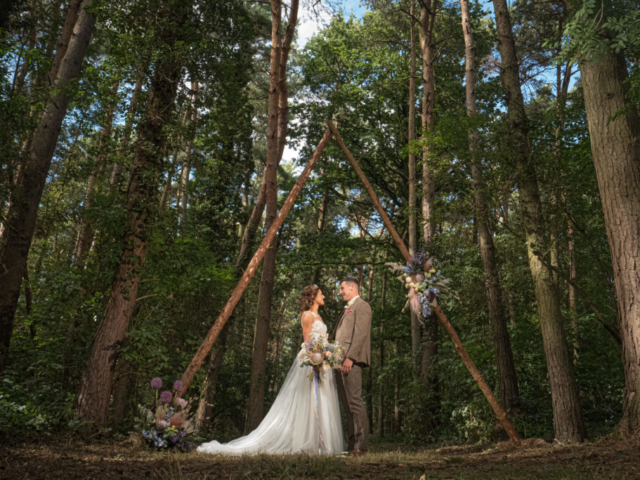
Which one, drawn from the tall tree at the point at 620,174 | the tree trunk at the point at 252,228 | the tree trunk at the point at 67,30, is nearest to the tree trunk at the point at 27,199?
the tree trunk at the point at 67,30

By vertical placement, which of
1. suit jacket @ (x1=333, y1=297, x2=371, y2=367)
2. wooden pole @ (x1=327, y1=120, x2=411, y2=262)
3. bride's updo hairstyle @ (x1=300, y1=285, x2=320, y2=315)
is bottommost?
suit jacket @ (x1=333, y1=297, x2=371, y2=367)

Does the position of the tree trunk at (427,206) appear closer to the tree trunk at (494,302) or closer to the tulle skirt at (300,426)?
the tree trunk at (494,302)

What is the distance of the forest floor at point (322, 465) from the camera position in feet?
14.1

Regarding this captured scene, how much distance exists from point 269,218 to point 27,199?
4.39m

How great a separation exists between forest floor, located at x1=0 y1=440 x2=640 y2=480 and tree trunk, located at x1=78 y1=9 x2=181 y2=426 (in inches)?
64.5

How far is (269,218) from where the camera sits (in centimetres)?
1028

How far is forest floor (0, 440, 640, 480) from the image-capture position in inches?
169

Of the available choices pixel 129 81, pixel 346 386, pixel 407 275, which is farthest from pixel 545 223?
pixel 129 81

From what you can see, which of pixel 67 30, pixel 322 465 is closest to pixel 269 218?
pixel 67 30

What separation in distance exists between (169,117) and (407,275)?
5.15 metres

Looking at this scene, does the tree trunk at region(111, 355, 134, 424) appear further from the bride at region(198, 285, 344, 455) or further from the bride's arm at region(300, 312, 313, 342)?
the bride's arm at region(300, 312, 313, 342)

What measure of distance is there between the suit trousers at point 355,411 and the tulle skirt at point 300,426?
25cm

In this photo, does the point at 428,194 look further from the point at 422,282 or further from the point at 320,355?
the point at 320,355

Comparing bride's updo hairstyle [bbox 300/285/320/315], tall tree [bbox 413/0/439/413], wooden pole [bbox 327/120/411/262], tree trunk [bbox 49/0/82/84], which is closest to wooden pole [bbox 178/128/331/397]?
wooden pole [bbox 327/120/411/262]
